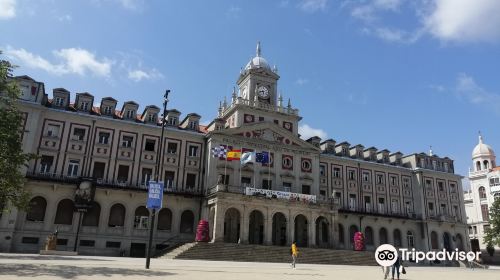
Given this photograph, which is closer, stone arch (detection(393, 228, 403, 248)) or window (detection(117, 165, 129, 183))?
window (detection(117, 165, 129, 183))

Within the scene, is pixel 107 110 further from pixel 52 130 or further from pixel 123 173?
pixel 123 173

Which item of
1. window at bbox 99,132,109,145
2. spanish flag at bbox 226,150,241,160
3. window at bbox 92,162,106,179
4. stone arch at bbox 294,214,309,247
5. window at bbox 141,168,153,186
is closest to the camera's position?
window at bbox 92,162,106,179

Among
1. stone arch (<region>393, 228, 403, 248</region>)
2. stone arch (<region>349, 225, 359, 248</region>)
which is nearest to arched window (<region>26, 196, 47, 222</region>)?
stone arch (<region>349, 225, 359, 248</region>)

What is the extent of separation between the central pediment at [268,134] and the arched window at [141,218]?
40.4 feet

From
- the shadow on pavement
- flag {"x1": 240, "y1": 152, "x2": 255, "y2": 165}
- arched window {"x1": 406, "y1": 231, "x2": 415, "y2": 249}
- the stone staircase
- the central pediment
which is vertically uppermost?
the central pediment

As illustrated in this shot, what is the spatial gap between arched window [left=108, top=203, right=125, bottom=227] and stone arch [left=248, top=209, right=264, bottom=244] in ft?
47.7

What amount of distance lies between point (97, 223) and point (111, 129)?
10478 mm

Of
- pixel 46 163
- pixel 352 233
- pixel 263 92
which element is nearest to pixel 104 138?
pixel 46 163

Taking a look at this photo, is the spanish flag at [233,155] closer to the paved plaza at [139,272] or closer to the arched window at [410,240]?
the paved plaza at [139,272]

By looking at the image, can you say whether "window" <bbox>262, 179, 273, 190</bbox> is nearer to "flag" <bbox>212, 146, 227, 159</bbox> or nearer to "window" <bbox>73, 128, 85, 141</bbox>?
"flag" <bbox>212, 146, 227, 159</bbox>

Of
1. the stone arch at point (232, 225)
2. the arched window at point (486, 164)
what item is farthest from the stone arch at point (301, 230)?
the arched window at point (486, 164)

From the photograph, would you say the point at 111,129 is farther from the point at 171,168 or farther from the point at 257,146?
the point at 257,146

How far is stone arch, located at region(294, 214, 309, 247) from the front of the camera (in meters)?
49.9

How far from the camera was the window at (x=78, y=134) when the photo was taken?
144 ft
